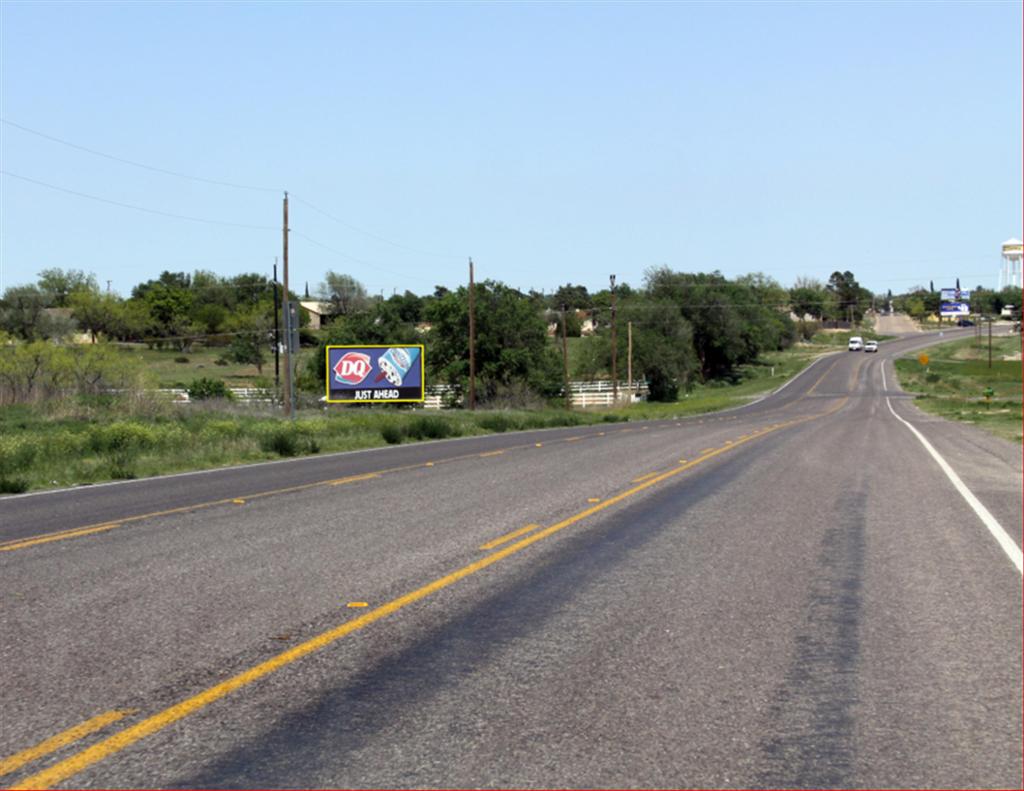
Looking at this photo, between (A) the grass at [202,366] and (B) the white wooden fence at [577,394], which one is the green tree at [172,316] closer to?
(A) the grass at [202,366]

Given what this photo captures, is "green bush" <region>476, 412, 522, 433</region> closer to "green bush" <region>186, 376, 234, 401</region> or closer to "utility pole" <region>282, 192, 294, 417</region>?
"utility pole" <region>282, 192, 294, 417</region>

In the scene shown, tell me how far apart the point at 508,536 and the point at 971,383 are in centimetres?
9633

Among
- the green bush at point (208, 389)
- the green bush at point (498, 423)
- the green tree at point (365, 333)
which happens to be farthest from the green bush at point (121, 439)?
the green tree at point (365, 333)

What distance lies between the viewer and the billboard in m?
61.1

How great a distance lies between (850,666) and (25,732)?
4565 millimetres

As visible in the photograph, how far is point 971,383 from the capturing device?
329 feet

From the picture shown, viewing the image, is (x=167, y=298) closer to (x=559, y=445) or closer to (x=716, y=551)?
(x=559, y=445)

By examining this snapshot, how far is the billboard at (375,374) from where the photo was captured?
200ft

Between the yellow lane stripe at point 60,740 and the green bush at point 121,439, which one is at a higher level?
the green bush at point 121,439

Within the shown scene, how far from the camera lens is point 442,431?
124 feet

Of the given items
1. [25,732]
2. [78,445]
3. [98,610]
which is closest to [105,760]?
[25,732]

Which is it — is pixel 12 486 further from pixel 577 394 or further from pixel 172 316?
pixel 172 316

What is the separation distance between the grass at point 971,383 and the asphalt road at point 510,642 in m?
24.0

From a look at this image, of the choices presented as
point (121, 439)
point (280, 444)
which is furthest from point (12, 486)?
point (280, 444)
